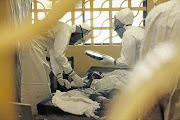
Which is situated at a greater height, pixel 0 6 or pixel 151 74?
pixel 0 6

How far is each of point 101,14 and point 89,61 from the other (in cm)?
85

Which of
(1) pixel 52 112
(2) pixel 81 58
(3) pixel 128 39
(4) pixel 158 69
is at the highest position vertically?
(3) pixel 128 39

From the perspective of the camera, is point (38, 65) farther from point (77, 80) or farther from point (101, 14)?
point (101, 14)

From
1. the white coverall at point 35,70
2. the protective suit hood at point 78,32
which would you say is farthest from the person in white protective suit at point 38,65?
the protective suit hood at point 78,32

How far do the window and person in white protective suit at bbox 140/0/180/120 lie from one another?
120 inches

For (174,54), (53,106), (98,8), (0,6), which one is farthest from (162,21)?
(98,8)

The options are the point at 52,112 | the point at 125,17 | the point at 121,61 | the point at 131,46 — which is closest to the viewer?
the point at 52,112

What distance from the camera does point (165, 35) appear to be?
Result: 1100 mm

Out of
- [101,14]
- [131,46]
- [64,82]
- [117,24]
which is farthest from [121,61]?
[101,14]

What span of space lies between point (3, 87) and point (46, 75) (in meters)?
1.89

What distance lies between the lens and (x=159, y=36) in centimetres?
111

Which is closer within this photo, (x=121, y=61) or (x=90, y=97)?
(x=90, y=97)

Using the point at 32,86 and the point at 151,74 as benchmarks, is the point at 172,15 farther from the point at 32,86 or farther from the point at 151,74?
the point at 32,86

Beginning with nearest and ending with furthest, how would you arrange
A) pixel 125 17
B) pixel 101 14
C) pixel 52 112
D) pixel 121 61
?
pixel 52 112 < pixel 121 61 < pixel 125 17 < pixel 101 14
